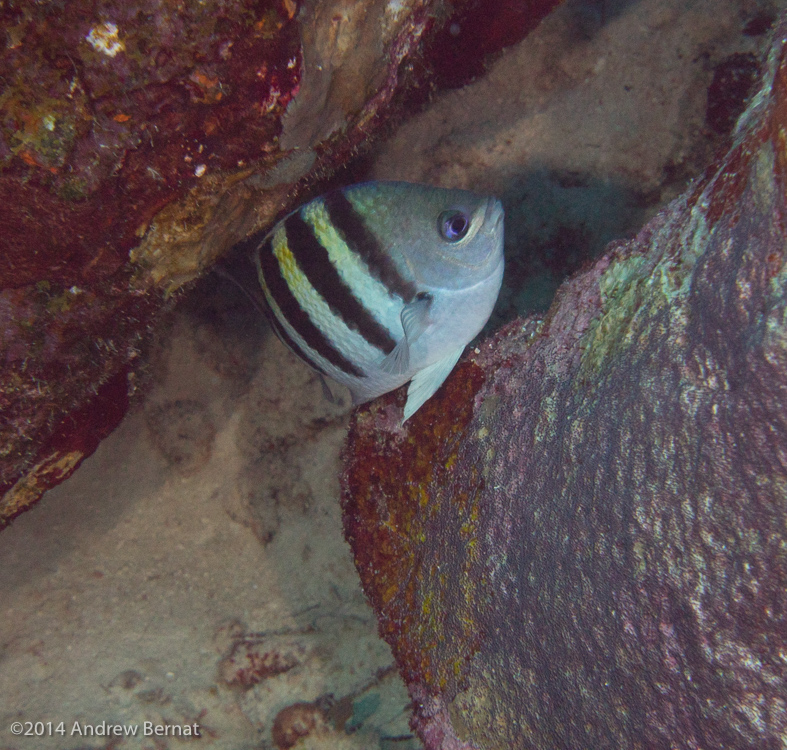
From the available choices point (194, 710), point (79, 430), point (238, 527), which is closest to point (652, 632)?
point (79, 430)

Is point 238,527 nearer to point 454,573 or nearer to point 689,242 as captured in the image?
point 454,573

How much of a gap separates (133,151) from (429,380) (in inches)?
52.6

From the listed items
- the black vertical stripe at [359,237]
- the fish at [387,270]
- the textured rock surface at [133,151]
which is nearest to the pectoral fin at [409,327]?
the fish at [387,270]

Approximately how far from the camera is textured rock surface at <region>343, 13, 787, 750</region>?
3.45 feet

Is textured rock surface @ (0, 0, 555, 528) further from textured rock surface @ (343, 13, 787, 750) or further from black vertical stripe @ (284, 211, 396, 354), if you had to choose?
textured rock surface @ (343, 13, 787, 750)

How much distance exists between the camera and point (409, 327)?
1.84 meters

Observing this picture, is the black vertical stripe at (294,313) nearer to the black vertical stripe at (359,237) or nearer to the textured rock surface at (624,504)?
the black vertical stripe at (359,237)

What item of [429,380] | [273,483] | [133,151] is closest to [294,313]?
[429,380]

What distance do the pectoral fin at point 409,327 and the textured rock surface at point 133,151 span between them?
84 centimetres

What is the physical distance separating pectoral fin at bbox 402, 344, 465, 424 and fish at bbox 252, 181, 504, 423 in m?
0.02

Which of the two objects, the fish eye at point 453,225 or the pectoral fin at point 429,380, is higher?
the fish eye at point 453,225

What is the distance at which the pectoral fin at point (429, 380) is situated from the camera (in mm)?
2020

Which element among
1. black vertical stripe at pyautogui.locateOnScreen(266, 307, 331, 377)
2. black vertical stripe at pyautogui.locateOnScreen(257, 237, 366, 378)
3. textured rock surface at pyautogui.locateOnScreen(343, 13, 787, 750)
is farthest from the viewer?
black vertical stripe at pyautogui.locateOnScreen(266, 307, 331, 377)

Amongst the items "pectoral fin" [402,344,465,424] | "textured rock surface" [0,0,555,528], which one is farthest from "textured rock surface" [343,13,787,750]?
"textured rock surface" [0,0,555,528]
